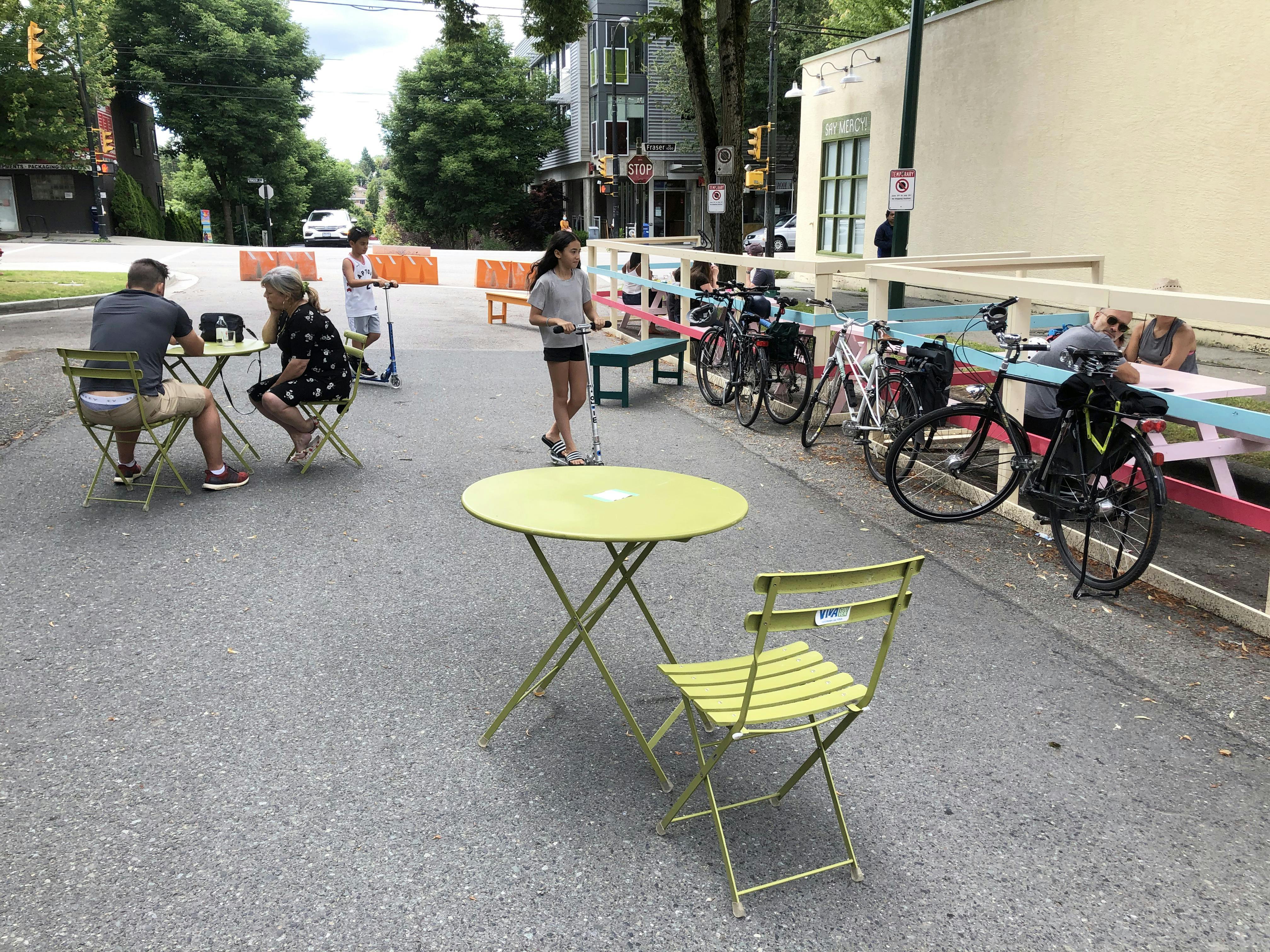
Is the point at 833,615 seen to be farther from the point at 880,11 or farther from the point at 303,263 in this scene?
the point at 880,11

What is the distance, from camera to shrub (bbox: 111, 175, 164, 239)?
47.9m

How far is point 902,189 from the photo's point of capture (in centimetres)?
1310

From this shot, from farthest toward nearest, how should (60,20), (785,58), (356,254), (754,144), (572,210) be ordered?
(572,210), (785,58), (60,20), (754,144), (356,254)

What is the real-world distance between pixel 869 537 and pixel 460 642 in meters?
2.79

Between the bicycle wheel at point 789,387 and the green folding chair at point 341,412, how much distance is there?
3.70 metres

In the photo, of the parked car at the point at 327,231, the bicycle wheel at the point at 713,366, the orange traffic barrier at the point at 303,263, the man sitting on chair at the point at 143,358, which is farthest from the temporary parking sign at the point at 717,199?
the parked car at the point at 327,231

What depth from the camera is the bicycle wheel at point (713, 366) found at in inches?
425

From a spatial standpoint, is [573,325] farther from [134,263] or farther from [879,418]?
[134,263]

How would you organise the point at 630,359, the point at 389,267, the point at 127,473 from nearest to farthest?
the point at 127,473 → the point at 630,359 → the point at 389,267

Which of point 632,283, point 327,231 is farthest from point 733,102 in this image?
point 327,231

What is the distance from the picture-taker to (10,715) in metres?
3.94

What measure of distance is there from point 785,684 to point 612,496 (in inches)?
43.3

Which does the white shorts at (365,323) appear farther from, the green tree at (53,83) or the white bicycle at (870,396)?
the green tree at (53,83)

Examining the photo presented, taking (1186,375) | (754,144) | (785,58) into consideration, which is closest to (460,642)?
(1186,375)
